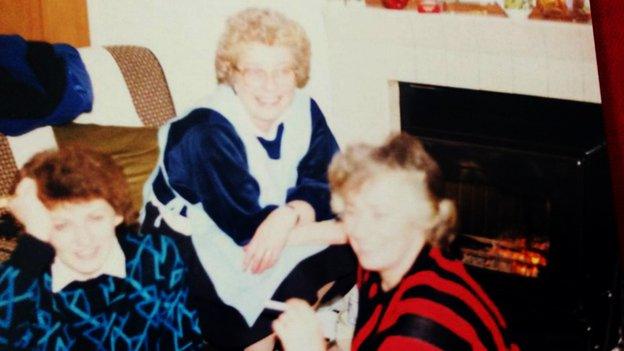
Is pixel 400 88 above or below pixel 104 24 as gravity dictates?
below

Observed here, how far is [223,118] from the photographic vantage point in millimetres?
1075

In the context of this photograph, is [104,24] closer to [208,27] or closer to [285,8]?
[208,27]

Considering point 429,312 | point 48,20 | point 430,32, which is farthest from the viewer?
point 48,20

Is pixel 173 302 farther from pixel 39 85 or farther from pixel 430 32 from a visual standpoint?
pixel 430 32

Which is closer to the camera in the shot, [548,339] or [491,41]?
[491,41]

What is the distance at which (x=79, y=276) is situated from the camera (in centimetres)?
105

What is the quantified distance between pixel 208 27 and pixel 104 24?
0.21m

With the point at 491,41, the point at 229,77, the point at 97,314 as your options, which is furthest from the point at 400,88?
the point at 97,314

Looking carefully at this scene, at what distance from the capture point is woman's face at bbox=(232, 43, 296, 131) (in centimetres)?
104

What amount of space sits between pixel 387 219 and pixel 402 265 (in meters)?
0.07

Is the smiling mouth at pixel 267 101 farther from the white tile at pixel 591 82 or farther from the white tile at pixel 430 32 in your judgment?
the white tile at pixel 591 82

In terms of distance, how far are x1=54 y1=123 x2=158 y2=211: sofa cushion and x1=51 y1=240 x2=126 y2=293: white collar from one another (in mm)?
75

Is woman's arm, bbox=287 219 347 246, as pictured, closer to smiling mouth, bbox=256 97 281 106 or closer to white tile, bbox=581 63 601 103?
smiling mouth, bbox=256 97 281 106

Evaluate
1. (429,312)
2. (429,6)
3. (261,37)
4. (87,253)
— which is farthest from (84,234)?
(429,6)
